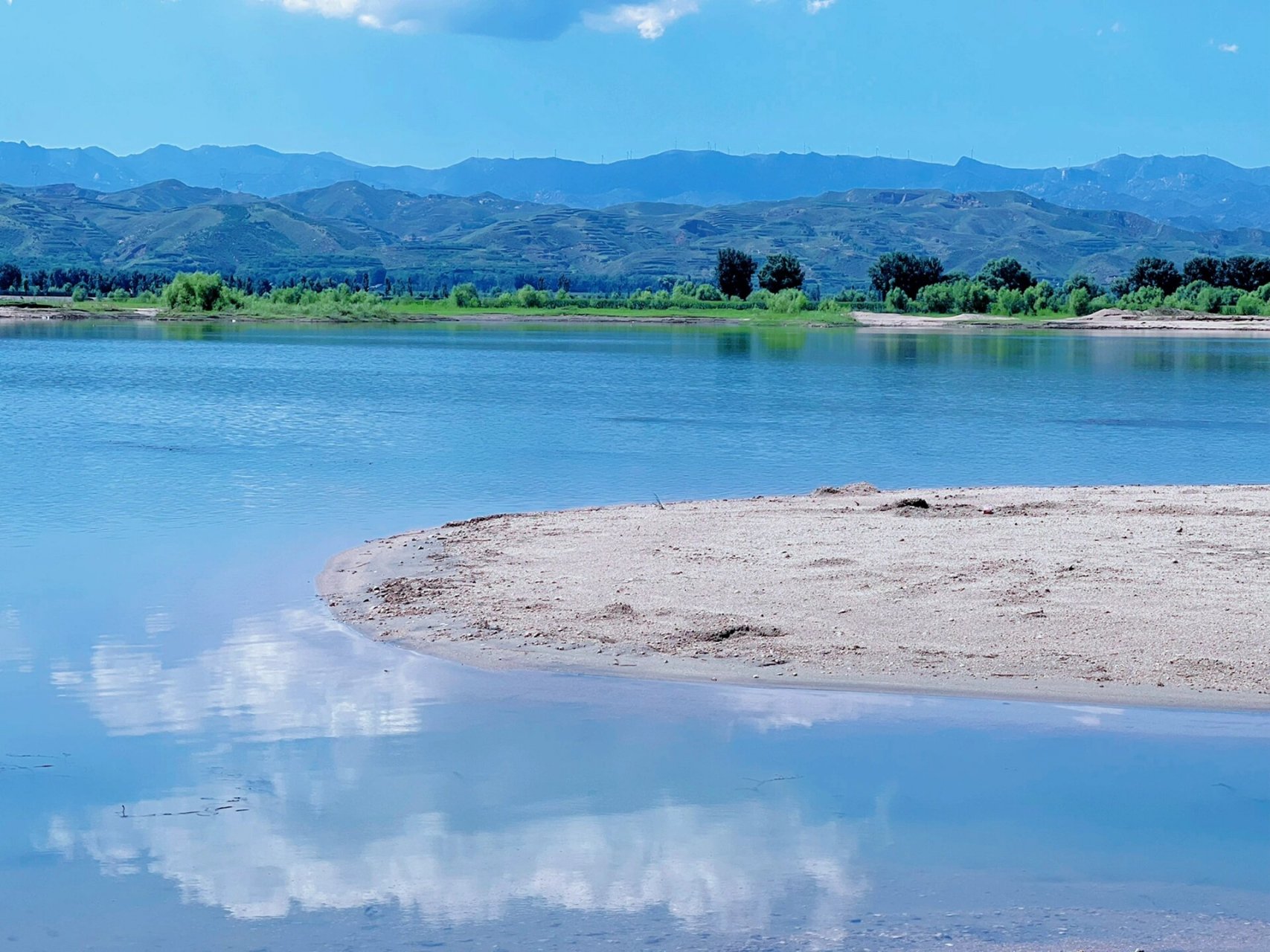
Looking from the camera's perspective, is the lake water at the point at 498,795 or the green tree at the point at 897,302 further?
the green tree at the point at 897,302

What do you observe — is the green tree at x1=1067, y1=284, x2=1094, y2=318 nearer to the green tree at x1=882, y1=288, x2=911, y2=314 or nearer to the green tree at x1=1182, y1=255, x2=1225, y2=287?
the green tree at x1=882, y1=288, x2=911, y2=314

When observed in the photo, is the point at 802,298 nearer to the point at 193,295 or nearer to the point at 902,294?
the point at 902,294

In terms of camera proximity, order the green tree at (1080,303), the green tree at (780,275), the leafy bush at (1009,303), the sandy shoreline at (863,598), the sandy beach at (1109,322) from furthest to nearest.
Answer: the green tree at (780,275) < the leafy bush at (1009,303) < the green tree at (1080,303) < the sandy beach at (1109,322) < the sandy shoreline at (863,598)

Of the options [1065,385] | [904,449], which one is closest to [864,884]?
[904,449]

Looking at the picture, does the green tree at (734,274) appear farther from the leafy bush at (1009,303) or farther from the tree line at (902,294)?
the leafy bush at (1009,303)

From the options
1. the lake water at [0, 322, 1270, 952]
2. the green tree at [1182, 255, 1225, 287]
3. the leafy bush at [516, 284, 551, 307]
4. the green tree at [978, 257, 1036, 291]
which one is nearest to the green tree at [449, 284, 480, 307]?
the leafy bush at [516, 284, 551, 307]

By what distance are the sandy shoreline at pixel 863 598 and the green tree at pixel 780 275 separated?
569 ft

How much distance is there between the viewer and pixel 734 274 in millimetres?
191375

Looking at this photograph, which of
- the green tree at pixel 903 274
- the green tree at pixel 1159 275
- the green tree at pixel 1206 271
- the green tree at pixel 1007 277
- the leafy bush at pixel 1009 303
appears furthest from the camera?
the green tree at pixel 1007 277

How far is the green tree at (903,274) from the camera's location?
18925 cm

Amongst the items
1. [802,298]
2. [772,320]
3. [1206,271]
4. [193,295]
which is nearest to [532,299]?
[802,298]

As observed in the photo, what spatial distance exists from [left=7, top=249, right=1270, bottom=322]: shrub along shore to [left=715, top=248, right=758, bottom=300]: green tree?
0.32 feet

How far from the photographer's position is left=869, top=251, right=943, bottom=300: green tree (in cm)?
18925

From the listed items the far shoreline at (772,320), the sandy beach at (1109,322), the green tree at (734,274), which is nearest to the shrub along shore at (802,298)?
the green tree at (734,274)
